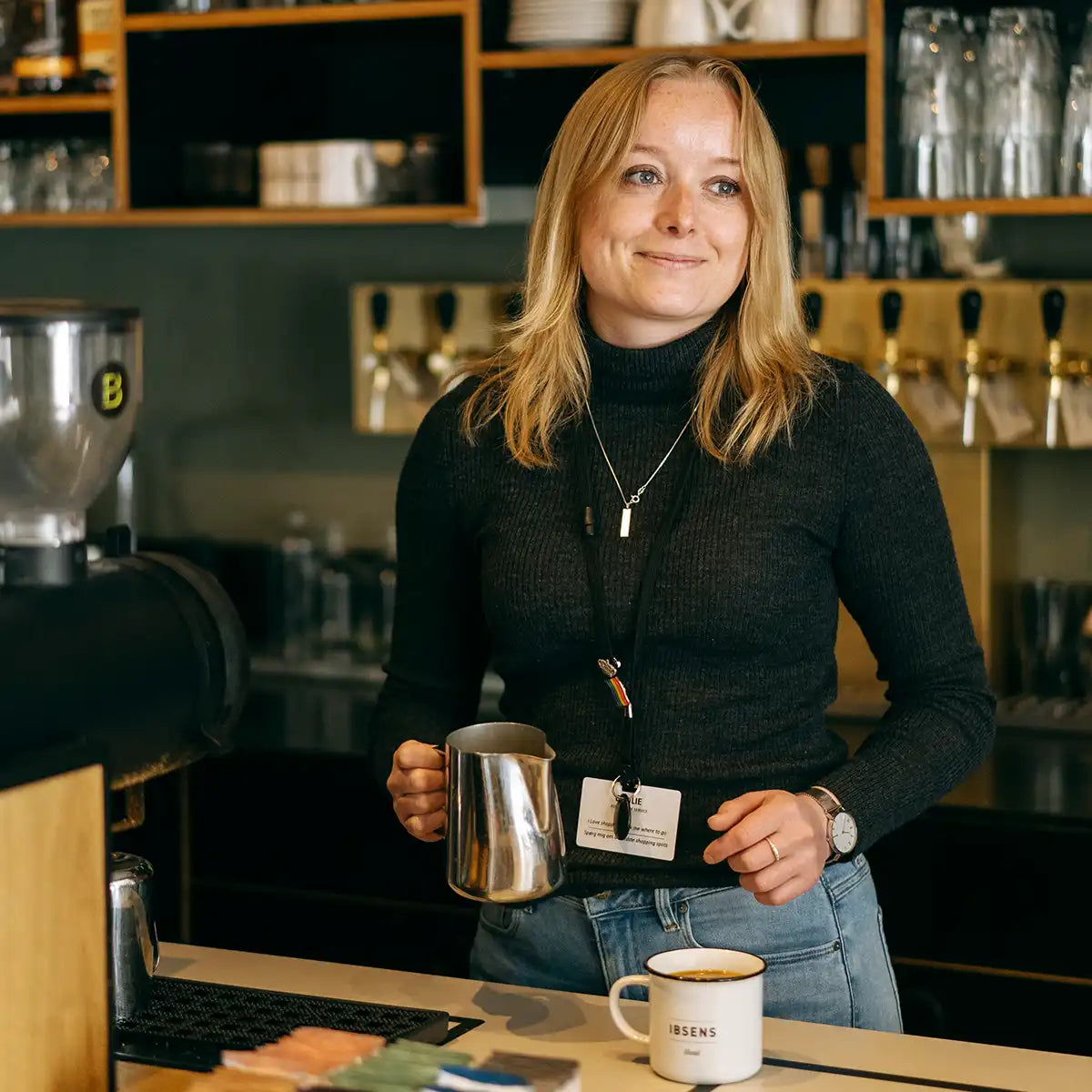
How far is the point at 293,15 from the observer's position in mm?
2965

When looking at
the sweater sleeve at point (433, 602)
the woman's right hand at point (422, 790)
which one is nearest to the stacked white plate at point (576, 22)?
the sweater sleeve at point (433, 602)

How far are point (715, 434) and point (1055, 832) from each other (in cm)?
102

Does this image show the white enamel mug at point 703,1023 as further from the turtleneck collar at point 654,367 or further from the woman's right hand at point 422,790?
the turtleneck collar at point 654,367

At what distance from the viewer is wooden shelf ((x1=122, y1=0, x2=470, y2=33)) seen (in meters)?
2.89

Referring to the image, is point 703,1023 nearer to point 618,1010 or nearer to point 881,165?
point 618,1010

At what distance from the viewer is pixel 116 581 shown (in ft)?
4.61

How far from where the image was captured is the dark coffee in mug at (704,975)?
4.44 feet

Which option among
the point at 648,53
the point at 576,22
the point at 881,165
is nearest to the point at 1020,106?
the point at 881,165

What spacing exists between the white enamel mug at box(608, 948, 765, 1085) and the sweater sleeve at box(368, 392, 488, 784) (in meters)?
0.49

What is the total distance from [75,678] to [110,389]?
232 millimetres

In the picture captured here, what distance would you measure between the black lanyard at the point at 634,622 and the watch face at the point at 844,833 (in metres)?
0.18

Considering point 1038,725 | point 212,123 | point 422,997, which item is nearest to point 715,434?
point 422,997

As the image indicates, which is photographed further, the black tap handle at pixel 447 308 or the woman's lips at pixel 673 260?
the black tap handle at pixel 447 308

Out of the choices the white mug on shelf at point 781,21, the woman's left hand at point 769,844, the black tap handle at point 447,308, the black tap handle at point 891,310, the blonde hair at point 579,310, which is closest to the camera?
the woman's left hand at point 769,844
